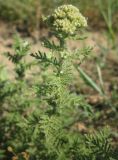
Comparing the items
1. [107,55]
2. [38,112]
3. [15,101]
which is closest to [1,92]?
[15,101]

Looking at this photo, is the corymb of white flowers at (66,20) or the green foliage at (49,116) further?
the green foliage at (49,116)

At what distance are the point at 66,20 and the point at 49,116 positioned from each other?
82cm

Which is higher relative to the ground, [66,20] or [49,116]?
[66,20]

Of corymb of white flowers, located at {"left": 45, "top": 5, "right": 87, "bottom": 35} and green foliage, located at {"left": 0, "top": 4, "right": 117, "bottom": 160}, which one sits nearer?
corymb of white flowers, located at {"left": 45, "top": 5, "right": 87, "bottom": 35}

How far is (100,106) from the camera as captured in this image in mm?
4617

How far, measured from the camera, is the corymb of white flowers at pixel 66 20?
9.41 feet

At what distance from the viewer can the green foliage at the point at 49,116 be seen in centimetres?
307

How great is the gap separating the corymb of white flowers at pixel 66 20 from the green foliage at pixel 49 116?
0.32 ft

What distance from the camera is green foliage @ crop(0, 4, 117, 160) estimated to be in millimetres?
3072

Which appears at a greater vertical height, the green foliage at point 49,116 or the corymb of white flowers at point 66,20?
the corymb of white flowers at point 66,20

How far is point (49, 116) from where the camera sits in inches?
131

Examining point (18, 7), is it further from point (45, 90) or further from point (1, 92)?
point (45, 90)

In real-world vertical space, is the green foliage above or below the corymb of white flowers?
below

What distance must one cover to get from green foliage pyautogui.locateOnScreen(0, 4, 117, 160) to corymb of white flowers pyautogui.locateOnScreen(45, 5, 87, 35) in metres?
0.10
